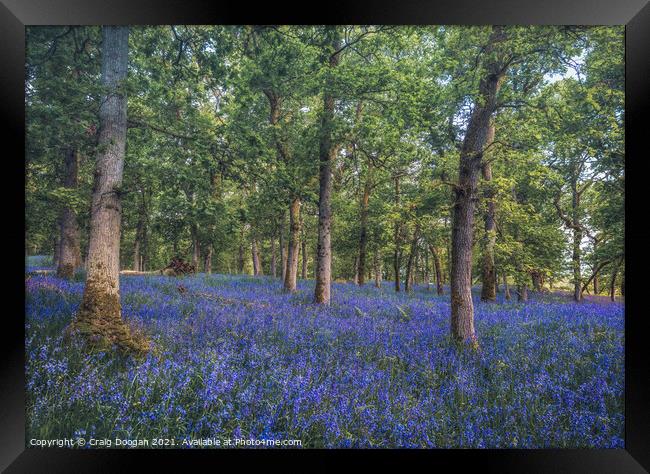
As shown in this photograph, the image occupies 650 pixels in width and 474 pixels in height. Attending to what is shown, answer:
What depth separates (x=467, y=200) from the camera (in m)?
4.59

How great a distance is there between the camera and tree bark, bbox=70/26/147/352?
12.3ft

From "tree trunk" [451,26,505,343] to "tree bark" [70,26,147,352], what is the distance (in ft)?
14.8

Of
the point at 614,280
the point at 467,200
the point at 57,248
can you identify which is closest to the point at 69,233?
the point at 57,248

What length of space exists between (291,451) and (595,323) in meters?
5.36

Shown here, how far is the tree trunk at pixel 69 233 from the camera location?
14.2 ft

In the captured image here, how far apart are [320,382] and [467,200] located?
3384 millimetres

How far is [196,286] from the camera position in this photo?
641cm

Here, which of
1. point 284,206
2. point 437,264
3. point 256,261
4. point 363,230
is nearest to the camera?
point 284,206

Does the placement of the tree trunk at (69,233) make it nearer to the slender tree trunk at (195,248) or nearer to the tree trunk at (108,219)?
the tree trunk at (108,219)

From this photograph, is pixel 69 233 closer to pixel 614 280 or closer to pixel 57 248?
pixel 57 248

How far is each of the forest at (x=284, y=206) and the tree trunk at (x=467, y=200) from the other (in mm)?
31
